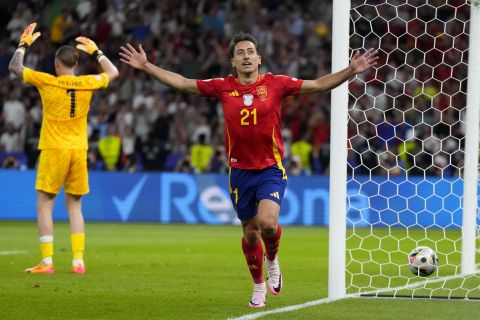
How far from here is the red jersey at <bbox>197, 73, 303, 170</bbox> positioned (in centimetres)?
759

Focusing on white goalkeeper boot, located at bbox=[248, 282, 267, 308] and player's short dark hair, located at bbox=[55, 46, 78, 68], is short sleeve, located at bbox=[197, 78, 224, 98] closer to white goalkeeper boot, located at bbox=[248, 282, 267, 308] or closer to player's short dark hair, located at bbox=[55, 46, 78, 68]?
white goalkeeper boot, located at bbox=[248, 282, 267, 308]

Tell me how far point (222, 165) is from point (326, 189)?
2221 millimetres

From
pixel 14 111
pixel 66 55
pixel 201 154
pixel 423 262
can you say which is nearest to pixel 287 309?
pixel 423 262

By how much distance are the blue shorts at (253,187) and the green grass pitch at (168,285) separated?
710 mm

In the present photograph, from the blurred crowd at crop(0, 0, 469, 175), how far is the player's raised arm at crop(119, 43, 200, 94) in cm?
988

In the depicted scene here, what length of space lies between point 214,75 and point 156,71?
15592 mm

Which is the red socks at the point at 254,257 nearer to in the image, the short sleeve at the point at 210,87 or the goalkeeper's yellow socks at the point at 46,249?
the short sleeve at the point at 210,87

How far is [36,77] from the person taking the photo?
32.6 feet

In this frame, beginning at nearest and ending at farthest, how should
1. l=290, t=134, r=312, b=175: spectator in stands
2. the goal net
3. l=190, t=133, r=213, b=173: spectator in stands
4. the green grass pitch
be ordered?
the green grass pitch
the goal net
l=290, t=134, r=312, b=175: spectator in stands
l=190, t=133, r=213, b=173: spectator in stands

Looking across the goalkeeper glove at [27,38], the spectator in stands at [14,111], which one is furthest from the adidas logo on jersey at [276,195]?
the spectator in stands at [14,111]

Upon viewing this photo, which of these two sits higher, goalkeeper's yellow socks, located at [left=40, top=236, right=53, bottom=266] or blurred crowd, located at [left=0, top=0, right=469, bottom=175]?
blurred crowd, located at [left=0, top=0, right=469, bottom=175]

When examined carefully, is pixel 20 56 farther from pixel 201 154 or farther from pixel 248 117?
pixel 201 154

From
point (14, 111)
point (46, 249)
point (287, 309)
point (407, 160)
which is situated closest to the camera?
point (287, 309)

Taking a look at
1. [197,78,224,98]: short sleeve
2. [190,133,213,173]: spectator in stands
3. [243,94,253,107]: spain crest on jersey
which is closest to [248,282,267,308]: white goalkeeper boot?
[243,94,253,107]: spain crest on jersey
